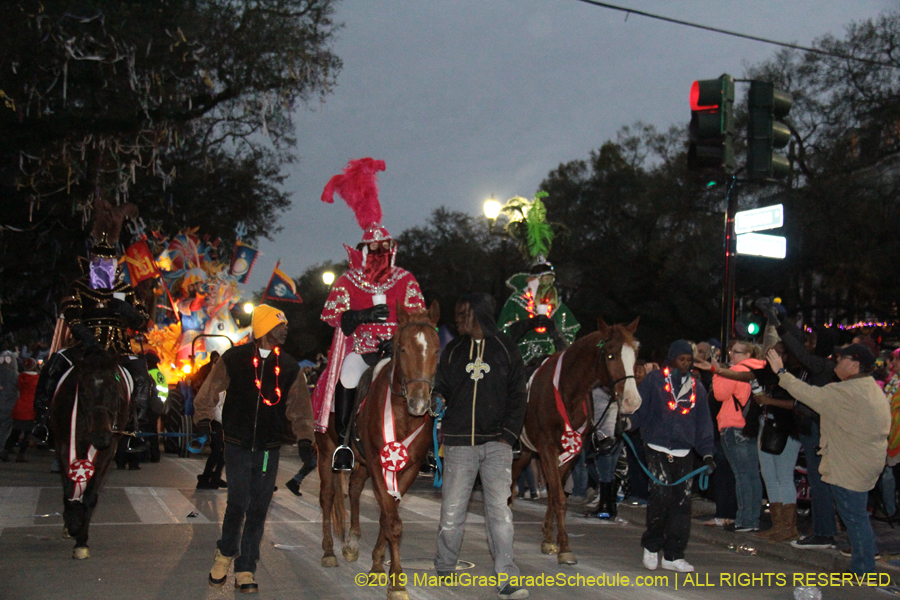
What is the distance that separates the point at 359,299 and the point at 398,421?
6.83 feet

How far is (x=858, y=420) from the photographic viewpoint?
789 centimetres

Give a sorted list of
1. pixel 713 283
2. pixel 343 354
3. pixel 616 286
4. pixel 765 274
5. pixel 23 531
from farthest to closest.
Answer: pixel 616 286, pixel 713 283, pixel 765 274, pixel 23 531, pixel 343 354

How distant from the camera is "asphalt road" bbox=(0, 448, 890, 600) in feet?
23.6

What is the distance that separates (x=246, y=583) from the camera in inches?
275

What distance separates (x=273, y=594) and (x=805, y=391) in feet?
15.9

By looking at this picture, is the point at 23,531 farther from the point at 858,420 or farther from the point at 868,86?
the point at 868,86

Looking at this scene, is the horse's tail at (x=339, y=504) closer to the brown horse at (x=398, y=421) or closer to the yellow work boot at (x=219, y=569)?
the brown horse at (x=398, y=421)

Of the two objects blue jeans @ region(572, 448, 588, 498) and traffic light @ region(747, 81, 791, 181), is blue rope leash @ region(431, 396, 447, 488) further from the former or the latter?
blue jeans @ region(572, 448, 588, 498)

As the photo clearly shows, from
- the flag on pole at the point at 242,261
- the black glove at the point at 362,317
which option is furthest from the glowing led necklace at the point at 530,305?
the flag on pole at the point at 242,261

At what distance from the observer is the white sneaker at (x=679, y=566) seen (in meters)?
8.43

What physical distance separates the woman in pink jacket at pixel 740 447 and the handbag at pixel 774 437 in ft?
2.26

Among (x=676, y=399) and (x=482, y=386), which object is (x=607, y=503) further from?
(x=482, y=386)

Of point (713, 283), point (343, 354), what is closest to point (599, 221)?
point (713, 283)

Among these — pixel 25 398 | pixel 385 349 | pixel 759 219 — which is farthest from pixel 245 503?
pixel 25 398
